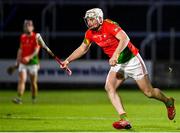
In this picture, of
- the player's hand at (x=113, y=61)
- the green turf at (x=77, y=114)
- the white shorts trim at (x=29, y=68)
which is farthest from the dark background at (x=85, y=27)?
the player's hand at (x=113, y=61)

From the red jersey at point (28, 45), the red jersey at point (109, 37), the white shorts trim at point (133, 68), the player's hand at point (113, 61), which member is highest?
the red jersey at point (109, 37)

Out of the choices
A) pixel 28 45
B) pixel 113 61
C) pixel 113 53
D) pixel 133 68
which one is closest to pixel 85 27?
pixel 28 45

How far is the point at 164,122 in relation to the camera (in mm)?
15000

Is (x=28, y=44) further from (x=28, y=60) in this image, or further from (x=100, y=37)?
(x=100, y=37)

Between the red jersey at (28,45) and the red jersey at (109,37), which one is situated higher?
the red jersey at (109,37)

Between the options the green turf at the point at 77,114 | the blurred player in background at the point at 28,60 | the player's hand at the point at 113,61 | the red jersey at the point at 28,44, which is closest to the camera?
the player's hand at the point at 113,61

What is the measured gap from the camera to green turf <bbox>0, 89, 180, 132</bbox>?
542 inches

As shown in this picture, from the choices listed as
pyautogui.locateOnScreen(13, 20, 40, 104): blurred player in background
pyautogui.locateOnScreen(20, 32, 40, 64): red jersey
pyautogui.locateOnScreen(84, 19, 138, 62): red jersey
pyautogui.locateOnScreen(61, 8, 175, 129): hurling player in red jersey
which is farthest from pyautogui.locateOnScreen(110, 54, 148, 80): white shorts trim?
pyautogui.locateOnScreen(20, 32, 40, 64): red jersey

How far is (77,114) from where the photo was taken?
17547 mm

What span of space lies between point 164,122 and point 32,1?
2050cm

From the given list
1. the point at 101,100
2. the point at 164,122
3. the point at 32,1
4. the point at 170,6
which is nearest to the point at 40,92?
the point at 101,100

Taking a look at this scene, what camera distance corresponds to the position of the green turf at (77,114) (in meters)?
13.8

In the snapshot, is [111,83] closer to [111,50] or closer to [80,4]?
[111,50]

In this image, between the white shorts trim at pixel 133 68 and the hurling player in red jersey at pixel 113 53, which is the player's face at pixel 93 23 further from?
the white shorts trim at pixel 133 68
